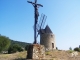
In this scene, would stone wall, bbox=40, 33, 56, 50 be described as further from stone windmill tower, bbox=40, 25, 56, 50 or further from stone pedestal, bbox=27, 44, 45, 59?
stone pedestal, bbox=27, 44, 45, 59

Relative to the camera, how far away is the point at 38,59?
15.2m

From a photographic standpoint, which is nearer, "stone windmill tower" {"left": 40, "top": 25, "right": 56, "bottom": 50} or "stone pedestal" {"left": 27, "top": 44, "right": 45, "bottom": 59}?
"stone pedestal" {"left": 27, "top": 44, "right": 45, "bottom": 59}

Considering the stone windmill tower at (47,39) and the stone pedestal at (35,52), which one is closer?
the stone pedestal at (35,52)

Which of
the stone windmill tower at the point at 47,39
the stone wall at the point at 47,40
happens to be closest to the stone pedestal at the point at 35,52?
the stone windmill tower at the point at 47,39

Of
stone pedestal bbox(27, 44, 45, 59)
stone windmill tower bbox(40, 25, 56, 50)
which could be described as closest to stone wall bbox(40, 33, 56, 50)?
stone windmill tower bbox(40, 25, 56, 50)

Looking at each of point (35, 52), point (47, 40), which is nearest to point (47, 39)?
point (47, 40)

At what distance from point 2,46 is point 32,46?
26.1m

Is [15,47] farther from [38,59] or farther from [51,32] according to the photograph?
[38,59]

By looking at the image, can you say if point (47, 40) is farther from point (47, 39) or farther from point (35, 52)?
point (35, 52)

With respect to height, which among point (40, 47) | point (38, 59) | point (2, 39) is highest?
point (2, 39)

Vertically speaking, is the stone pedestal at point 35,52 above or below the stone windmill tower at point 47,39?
below

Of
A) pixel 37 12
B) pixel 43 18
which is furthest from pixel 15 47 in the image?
pixel 37 12

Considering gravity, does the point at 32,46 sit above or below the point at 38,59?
above

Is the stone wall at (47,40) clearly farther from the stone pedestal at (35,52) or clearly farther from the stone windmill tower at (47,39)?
the stone pedestal at (35,52)
